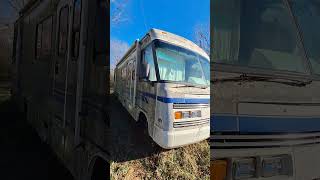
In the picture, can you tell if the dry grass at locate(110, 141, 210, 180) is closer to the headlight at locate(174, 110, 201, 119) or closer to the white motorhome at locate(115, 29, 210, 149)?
the white motorhome at locate(115, 29, 210, 149)

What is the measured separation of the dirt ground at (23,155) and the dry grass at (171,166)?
1.93 m

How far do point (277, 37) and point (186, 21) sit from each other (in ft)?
2.27

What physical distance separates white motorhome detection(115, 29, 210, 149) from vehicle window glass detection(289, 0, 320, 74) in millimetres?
973

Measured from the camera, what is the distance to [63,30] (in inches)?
165

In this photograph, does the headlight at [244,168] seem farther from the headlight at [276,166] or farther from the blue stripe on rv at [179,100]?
the blue stripe on rv at [179,100]

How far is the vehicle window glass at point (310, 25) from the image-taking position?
3326 mm

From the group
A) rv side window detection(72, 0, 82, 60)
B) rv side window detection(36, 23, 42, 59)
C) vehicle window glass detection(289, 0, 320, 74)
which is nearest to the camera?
vehicle window glass detection(289, 0, 320, 74)

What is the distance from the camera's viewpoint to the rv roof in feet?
8.79

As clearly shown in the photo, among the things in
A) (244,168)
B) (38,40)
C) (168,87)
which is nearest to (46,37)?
(38,40)

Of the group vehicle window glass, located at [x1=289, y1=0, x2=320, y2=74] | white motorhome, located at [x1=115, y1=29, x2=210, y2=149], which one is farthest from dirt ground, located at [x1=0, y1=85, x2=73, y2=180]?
vehicle window glass, located at [x1=289, y1=0, x2=320, y2=74]

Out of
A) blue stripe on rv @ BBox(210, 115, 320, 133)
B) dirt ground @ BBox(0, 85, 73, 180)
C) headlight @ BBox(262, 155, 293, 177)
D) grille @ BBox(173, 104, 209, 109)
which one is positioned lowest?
dirt ground @ BBox(0, 85, 73, 180)

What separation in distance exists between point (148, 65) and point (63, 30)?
174 centimetres

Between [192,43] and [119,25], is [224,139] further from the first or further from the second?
[119,25]

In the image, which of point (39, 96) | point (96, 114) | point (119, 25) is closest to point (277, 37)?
point (119, 25)
